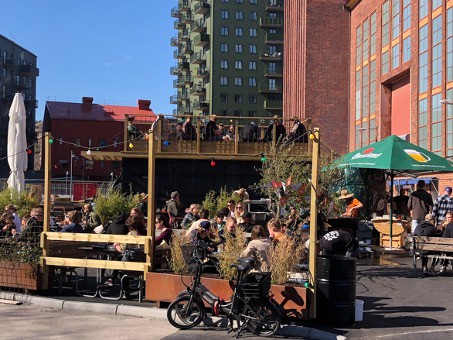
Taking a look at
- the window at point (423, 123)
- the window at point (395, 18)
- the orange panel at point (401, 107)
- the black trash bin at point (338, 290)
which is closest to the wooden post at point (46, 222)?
the black trash bin at point (338, 290)

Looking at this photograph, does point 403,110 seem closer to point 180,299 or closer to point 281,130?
point 281,130

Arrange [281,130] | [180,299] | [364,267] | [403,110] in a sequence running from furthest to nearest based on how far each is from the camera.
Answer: [403,110] → [281,130] → [364,267] → [180,299]

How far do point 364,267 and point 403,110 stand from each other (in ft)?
106

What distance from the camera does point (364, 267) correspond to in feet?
50.9

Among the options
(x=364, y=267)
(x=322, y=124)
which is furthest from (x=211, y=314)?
(x=322, y=124)

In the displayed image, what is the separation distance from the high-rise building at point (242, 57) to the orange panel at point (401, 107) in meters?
53.8

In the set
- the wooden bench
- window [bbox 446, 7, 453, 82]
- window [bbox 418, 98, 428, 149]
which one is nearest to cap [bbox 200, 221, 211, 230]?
the wooden bench

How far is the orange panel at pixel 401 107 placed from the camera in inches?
1785

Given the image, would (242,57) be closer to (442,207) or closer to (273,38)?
(273,38)

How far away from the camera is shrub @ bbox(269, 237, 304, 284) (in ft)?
33.0

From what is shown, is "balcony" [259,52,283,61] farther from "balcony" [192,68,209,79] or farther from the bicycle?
the bicycle

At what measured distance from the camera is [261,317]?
9.20m

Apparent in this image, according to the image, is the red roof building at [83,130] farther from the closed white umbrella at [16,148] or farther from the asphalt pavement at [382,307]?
the asphalt pavement at [382,307]

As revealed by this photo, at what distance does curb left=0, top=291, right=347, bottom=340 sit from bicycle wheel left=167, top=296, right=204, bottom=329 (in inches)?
10.0
